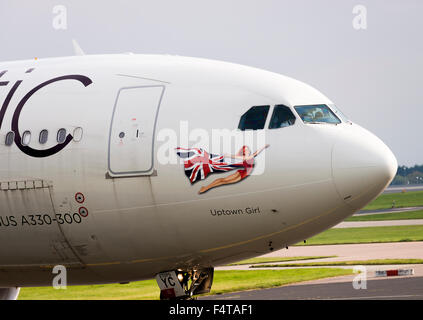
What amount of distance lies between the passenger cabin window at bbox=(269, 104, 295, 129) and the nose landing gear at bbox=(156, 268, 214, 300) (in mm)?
3384

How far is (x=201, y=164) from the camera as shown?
14906mm

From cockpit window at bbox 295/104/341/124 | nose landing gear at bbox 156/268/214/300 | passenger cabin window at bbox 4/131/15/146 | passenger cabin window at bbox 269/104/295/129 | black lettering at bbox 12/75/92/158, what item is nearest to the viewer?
passenger cabin window at bbox 269/104/295/129

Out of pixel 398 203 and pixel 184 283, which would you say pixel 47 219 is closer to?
pixel 184 283

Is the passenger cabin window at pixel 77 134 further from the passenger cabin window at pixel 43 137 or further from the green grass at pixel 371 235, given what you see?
the green grass at pixel 371 235

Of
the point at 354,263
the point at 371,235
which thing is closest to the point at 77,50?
the point at 354,263

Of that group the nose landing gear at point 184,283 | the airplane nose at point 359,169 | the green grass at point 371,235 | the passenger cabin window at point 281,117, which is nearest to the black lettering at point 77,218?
the nose landing gear at point 184,283

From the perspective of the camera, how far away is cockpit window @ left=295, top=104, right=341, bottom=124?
50.0 feet

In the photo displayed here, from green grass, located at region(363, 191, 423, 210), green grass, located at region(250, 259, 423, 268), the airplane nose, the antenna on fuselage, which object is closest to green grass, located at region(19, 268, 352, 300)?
green grass, located at region(250, 259, 423, 268)

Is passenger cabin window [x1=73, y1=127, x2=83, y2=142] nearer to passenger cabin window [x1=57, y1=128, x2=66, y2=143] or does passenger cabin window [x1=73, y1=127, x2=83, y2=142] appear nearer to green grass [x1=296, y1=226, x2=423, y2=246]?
passenger cabin window [x1=57, y1=128, x2=66, y2=143]

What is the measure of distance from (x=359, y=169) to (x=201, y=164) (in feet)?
8.96

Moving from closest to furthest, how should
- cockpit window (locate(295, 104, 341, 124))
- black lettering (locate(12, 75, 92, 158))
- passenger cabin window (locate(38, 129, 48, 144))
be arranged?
1. cockpit window (locate(295, 104, 341, 124))
2. black lettering (locate(12, 75, 92, 158))
3. passenger cabin window (locate(38, 129, 48, 144))

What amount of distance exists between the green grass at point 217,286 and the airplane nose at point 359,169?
16.4m

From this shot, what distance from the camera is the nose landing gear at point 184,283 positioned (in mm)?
16188

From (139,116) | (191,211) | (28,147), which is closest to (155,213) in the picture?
(191,211)
